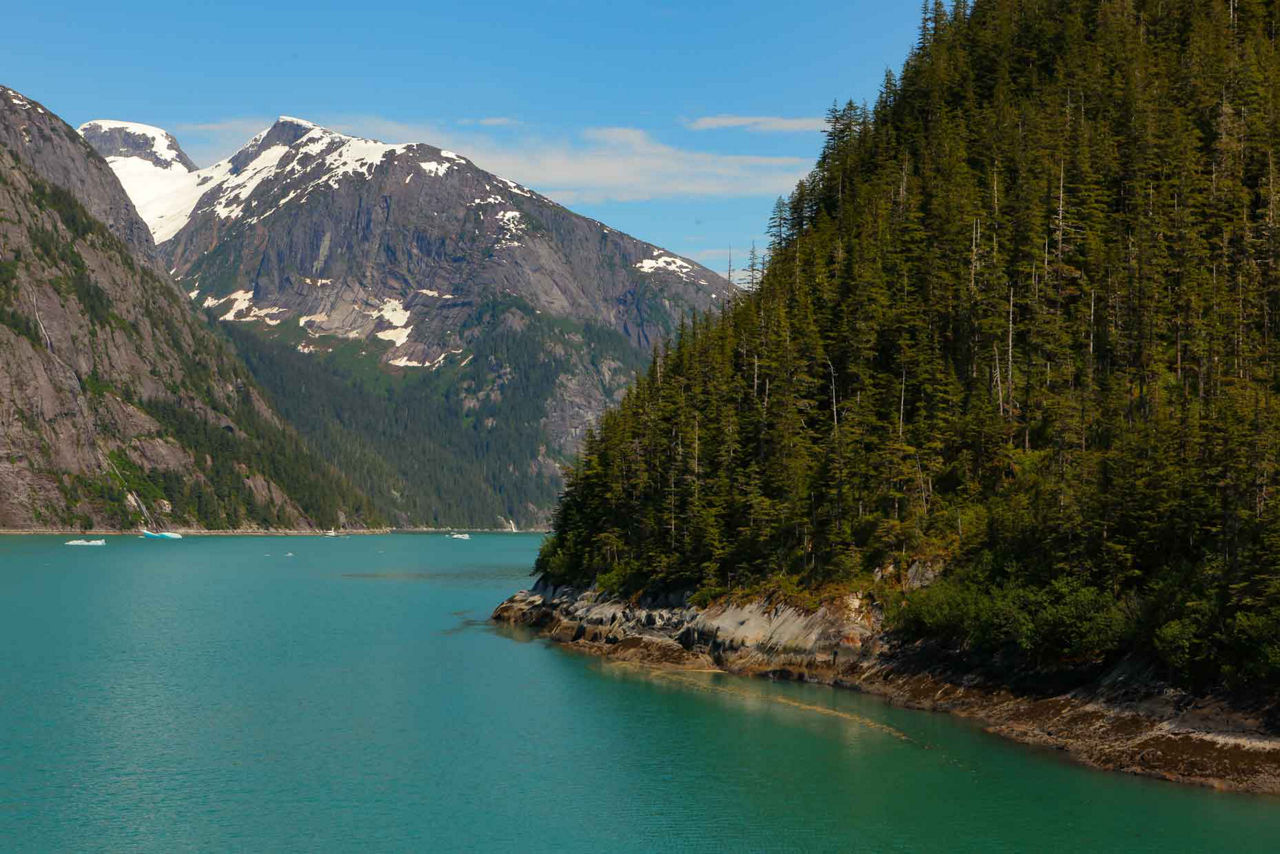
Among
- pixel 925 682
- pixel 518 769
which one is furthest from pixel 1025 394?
pixel 518 769

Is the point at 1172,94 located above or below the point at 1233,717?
above

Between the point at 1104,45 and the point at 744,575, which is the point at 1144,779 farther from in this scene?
the point at 1104,45

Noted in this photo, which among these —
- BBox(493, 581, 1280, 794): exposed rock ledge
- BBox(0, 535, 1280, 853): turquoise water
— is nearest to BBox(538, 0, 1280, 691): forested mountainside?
BBox(493, 581, 1280, 794): exposed rock ledge

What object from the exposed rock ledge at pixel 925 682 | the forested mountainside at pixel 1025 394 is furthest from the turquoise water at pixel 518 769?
the forested mountainside at pixel 1025 394

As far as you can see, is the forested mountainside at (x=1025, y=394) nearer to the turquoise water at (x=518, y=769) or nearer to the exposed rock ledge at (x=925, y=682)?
the exposed rock ledge at (x=925, y=682)

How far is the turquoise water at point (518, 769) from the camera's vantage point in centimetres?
5647

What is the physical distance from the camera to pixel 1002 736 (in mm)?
73250

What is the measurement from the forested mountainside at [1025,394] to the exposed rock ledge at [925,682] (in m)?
2.34

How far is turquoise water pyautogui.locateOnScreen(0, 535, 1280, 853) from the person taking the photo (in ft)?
185

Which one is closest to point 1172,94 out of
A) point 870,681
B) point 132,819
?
point 870,681

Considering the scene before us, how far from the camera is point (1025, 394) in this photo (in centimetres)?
10300

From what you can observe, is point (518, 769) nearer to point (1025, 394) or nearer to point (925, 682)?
point (925, 682)

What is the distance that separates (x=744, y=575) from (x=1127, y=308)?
1700 inches

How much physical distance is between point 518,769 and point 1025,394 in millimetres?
59282
